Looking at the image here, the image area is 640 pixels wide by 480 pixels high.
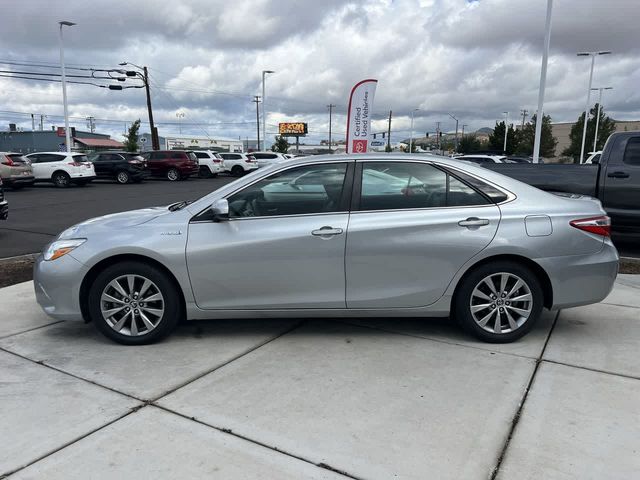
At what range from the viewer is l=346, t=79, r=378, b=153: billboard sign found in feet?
32.6

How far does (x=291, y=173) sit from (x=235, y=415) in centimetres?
199

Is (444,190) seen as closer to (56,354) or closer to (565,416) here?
(565,416)

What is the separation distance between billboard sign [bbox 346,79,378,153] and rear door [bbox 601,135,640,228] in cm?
430

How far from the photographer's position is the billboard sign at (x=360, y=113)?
391 inches

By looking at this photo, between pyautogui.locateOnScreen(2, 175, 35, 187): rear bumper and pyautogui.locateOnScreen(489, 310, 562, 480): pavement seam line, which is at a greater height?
pyautogui.locateOnScreen(2, 175, 35, 187): rear bumper

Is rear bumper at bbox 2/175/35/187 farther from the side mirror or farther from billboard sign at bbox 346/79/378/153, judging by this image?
the side mirror

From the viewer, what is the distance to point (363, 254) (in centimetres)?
393

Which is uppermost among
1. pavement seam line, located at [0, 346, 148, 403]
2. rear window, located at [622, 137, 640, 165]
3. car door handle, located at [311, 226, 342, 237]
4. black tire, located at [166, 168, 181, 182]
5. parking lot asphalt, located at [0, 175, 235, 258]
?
rear window, located at [622, 137, 640, 165]

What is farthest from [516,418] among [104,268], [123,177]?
[123,177]

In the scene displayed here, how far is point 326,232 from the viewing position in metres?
3.90

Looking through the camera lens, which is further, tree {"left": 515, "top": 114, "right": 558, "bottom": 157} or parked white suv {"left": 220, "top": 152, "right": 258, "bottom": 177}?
tree {"left": 515, "top": 114, "right": 558, "bottom": 157}

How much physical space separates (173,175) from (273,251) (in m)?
26.8

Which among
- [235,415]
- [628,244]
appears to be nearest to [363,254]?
[235,415]

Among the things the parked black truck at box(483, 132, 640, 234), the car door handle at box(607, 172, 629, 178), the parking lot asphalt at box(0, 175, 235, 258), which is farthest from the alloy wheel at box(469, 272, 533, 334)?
the parking lot asphalt at box(0, 175, 235, 258)
